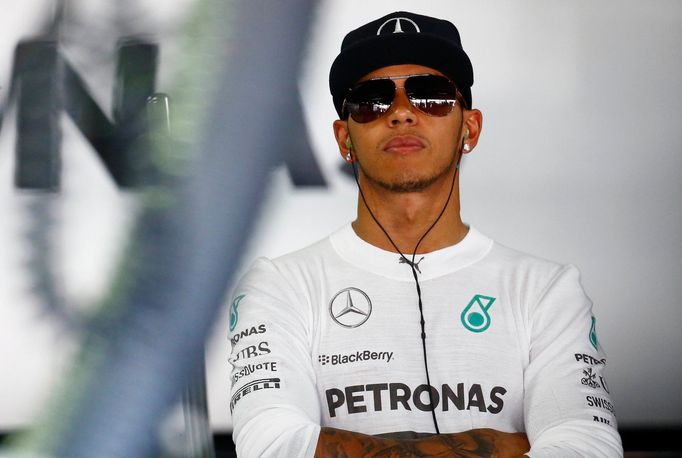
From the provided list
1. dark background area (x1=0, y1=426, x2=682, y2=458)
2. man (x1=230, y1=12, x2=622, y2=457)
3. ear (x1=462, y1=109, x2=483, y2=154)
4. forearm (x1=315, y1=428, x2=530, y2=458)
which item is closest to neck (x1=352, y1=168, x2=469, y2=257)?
man (x1=230, y1=12, x2=622, y2=457)

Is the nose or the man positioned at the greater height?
the nose

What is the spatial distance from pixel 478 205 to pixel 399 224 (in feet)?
1.86

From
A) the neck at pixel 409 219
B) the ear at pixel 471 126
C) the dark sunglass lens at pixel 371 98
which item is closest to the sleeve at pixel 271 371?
the neck at pixel 409 219

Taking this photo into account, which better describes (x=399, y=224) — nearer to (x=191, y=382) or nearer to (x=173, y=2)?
(x=191, y=382)

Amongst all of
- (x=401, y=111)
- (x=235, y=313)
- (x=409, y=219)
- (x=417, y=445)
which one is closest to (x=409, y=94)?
(x=401, y=111)

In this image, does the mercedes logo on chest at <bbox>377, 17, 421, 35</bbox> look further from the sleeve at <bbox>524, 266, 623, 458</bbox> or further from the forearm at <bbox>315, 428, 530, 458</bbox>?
the forearm at <bbox>315, 428, 530, 458</bbox>

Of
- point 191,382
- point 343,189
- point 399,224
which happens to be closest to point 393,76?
point 399,224

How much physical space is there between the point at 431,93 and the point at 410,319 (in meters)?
0.47

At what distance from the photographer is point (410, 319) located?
1765mm

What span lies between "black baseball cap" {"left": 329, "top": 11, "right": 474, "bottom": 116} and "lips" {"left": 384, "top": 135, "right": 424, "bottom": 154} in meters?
0.16

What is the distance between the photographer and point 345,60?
1852mm

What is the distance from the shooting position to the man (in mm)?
1558

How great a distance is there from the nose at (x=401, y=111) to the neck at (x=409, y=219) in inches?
6.0

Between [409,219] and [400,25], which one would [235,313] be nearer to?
[409,219]
